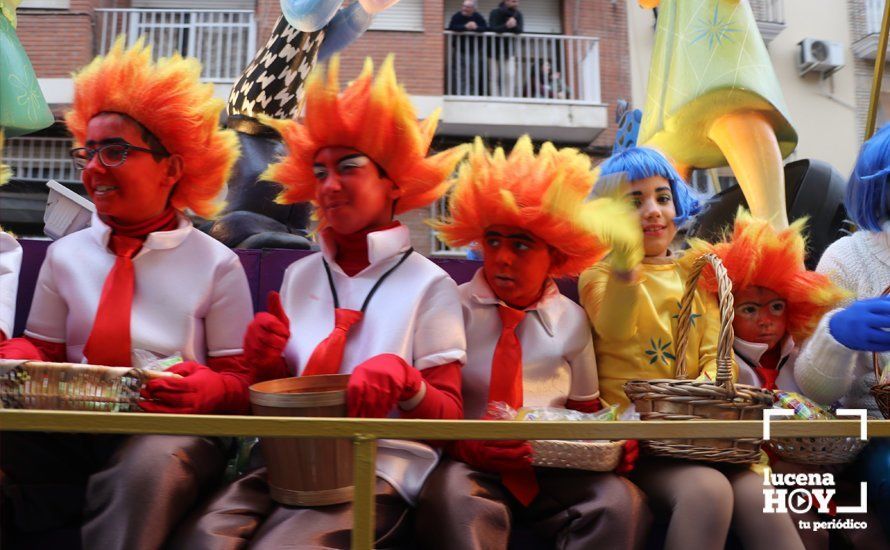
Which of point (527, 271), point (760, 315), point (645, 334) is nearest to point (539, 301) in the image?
point (527, 271)

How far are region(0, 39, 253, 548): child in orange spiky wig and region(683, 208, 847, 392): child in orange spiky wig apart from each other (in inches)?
55.6

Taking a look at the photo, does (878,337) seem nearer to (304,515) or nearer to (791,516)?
(791,516)

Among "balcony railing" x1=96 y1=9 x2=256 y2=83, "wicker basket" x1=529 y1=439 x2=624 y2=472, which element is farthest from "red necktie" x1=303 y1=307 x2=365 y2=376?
"balcony railing" x1=96 y1=9 x2=256 y2=83

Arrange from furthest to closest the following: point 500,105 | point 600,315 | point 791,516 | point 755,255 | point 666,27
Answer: point 500,105 → point 666,27 → point 755,255 → point 600,315 → point 791,516

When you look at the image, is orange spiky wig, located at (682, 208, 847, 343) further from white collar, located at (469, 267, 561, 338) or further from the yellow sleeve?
white collar, located at (469, 267, 561, 338)

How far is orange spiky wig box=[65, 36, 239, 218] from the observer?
2.14 m

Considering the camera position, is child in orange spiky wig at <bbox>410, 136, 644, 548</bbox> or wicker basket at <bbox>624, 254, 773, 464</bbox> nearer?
wicker basket at <bbox>624, 254, 773, 464</bbox>

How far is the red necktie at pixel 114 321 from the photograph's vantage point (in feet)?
6.54

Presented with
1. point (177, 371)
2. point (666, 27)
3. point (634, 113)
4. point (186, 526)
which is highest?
point (666, 27)

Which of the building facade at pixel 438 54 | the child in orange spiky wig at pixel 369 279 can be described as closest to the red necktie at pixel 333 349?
the child in orange spiky wig at pixel 369 279

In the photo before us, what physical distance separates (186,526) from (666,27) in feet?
7.94

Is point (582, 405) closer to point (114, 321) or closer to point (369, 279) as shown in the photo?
point (369, 279)

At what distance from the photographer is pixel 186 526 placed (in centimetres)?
171

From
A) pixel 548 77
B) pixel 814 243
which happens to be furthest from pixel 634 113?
pixel 548 77
